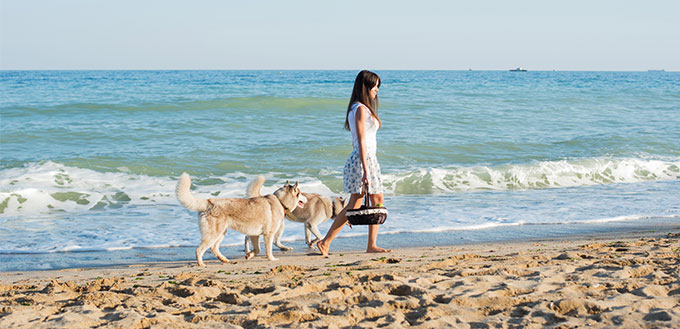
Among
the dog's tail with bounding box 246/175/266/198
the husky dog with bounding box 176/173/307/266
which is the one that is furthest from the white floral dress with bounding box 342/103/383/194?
the dog's tail with bounding box 246/175/266/198

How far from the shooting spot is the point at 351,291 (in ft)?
14.1

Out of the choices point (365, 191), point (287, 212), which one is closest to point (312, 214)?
point (287, 212)

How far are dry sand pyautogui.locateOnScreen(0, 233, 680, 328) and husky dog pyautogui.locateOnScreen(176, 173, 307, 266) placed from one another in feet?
1.25

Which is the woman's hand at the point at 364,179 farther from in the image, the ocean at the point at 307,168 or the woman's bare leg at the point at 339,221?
the ocean at the point at 307,168

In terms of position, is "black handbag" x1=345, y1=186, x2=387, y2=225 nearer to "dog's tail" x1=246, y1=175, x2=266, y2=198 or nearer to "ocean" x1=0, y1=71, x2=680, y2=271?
"dog's tail" x1=246, y1=175, x2=266, y2=198

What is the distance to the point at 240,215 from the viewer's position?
6242 millimetres

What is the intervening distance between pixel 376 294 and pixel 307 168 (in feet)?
30.8

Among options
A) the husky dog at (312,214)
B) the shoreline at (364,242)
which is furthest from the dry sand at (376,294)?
the husky dog at (312,214)

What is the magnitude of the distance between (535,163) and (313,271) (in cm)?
989

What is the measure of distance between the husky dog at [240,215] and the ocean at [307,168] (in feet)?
2.98

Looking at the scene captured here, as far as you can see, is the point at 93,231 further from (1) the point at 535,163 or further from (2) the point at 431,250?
(1) the point at 535,163

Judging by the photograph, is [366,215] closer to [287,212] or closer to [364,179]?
[364,179]

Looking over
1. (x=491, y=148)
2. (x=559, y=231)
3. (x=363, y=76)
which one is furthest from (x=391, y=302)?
(x=491, y=148)

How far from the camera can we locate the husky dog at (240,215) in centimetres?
609
